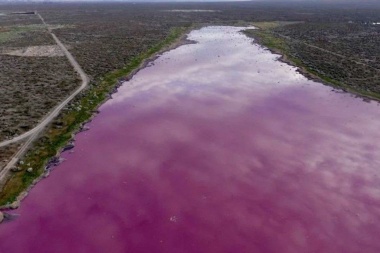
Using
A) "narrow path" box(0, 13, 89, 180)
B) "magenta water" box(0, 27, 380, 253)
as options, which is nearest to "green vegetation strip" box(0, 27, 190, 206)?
"narrow path" box(0, 13, 89, 180)

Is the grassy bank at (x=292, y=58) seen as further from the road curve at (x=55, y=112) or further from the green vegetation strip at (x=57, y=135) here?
the road curve at (x=55, y=112)

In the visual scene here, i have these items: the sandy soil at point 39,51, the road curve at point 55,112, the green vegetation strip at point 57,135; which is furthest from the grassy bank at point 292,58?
the sandy soil at point 39,51

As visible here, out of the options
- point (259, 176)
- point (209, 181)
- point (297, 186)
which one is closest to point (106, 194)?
point (209, 181)

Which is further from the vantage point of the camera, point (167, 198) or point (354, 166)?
point (354, 166)

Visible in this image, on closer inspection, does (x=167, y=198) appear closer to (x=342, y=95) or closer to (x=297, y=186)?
(x=297, y=186)

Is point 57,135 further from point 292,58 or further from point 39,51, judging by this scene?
point 39,51

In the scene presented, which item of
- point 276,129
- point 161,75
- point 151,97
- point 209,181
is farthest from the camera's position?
point 161,75
